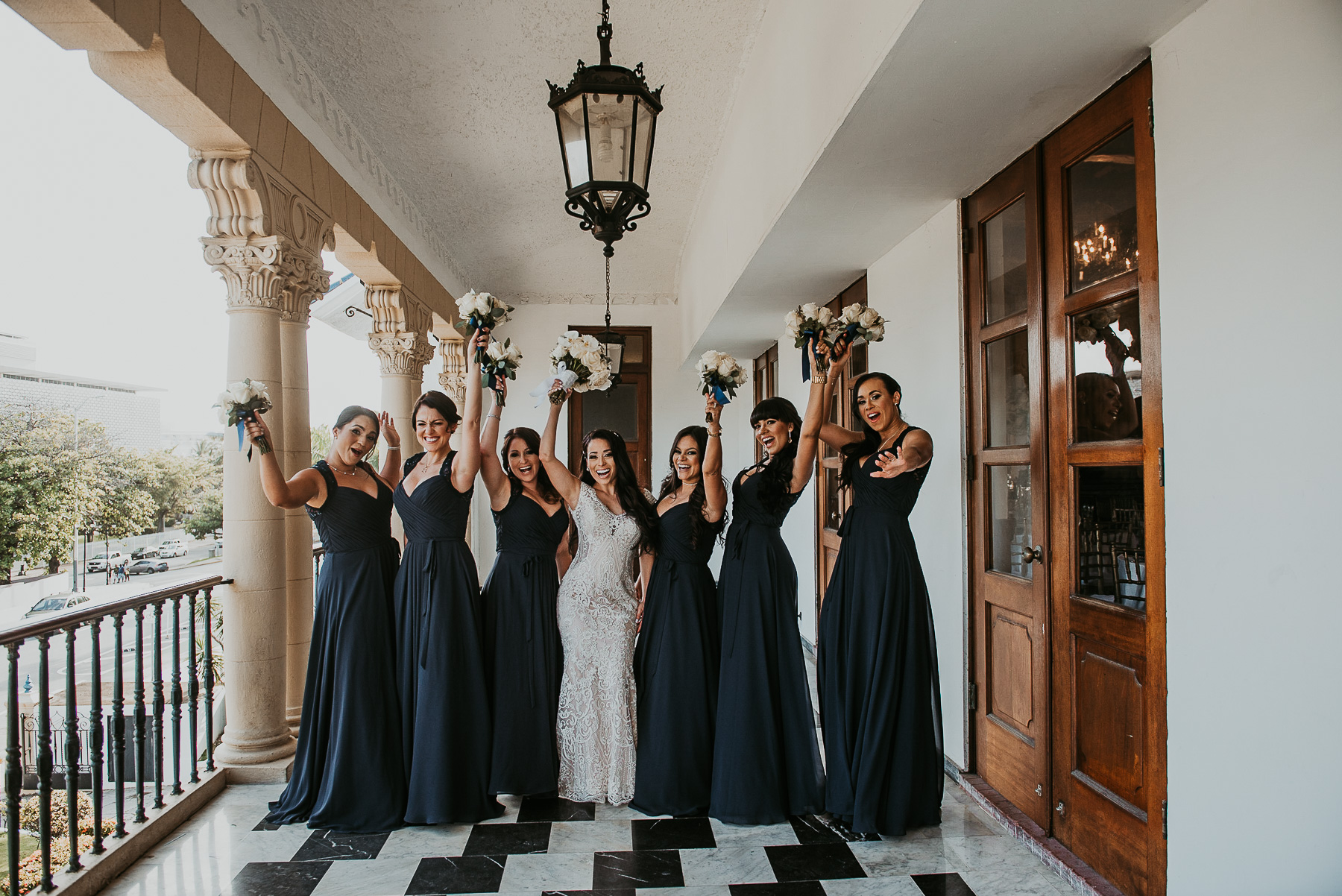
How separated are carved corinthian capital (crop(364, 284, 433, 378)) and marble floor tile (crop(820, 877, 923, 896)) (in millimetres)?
5483

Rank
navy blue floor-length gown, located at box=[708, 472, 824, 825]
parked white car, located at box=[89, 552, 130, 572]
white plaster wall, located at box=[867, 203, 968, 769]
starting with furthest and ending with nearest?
parked white car, located at box=[89, 552, 130, 572] → white plaster wall, located at box=[867, 203, 968, 769] → navy blue floor-length gown, located at box=[708, 472, 824, 825]

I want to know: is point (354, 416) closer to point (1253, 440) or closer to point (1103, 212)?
point (1103, 212)

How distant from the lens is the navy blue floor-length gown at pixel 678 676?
3248 millimetres

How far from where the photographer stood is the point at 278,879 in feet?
8.93

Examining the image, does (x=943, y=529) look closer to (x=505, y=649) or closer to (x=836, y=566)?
(x=836, y=566)

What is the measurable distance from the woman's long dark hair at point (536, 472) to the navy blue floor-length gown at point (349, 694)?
0.61 m

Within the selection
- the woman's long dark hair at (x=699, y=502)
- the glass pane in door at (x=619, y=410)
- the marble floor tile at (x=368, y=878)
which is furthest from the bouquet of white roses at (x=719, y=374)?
the glass pane in door at (x=619, y=410)

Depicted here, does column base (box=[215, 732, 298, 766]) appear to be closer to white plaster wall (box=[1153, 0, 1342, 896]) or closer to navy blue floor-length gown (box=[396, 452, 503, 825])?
navy blue floor-length gown (box=[396, 452, 503, 825])

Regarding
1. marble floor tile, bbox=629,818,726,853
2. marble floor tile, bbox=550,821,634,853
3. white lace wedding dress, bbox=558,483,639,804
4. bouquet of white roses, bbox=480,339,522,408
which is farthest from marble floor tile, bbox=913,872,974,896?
bouquet of white roses, bbox=480,339,522,408

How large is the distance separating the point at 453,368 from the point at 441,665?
7.01 metres

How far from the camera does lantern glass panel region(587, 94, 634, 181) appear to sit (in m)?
2.51

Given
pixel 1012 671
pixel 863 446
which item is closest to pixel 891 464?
pixel 863 446

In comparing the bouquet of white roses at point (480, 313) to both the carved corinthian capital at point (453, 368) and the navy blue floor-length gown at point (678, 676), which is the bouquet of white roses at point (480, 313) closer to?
the navy blue floor-length gown at point (678, 676)

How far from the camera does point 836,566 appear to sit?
10.6 feet
